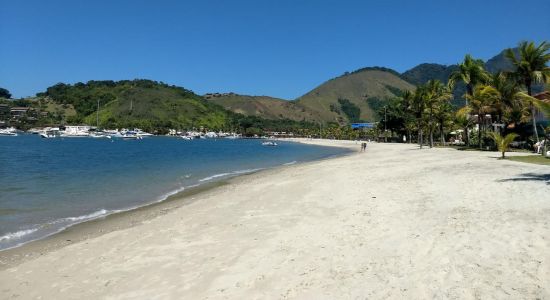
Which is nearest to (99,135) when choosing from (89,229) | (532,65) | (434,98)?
(434,98)

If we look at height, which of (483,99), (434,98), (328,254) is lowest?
(328,254)

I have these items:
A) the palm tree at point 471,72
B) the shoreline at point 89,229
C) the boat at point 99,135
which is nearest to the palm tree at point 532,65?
the palm tree at point 471,72

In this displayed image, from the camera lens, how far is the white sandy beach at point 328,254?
22.7 ft

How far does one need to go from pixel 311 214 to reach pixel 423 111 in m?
61.4

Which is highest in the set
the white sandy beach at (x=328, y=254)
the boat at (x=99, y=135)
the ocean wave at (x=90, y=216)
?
the boat at (x=99, y=135)

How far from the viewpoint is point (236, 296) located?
6.93 metres

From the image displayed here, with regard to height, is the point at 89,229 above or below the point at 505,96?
below

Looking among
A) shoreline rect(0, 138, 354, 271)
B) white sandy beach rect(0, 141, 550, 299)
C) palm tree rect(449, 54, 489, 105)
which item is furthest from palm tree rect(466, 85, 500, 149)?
shoreline rect(0, 138, 354, 271)

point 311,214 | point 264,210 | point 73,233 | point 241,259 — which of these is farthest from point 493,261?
point 73,233

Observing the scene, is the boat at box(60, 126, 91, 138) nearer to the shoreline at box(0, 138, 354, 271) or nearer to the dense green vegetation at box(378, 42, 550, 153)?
the dense green vegetation at box(378, 42, 550, 153)

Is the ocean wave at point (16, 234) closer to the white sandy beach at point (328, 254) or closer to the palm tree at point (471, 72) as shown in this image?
the white sandy beach at point (328, 254)

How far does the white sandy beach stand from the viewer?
6.92 m

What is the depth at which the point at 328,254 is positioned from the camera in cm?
874

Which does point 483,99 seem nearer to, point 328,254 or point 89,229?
point 328,254
